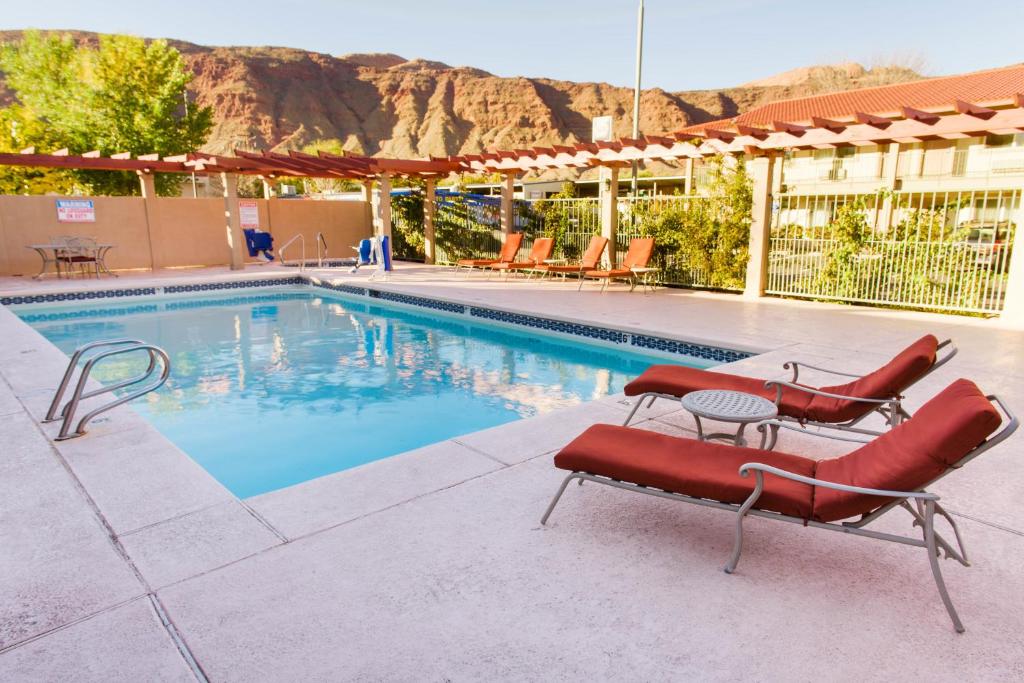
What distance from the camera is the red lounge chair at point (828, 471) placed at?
198cm

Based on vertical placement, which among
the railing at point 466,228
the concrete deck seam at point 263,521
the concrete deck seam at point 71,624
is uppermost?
the railing at point 466,228

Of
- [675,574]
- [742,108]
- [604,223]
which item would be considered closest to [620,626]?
[675,574]

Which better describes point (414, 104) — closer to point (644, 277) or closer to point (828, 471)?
point (644, 277)

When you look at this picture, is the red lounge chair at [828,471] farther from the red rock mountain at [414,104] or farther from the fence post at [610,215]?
the red rock mountain at [414,104]

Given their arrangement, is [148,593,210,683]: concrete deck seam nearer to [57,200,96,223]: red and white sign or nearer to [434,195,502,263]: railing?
[434,195,502,263]: railing

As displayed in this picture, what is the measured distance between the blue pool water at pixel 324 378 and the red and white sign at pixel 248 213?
16.1 ft

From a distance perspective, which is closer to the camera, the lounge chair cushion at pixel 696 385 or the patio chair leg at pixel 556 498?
the patio chair leg at pixel 556 498

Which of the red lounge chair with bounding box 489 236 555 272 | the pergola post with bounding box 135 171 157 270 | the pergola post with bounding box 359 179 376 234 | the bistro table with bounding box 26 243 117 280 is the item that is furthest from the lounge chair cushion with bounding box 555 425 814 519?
the pergola post with bounding box 359 179 376 234

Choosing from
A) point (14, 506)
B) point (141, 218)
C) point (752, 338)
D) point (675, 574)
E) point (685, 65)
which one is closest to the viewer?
point (675, 574)

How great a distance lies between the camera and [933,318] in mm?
8133

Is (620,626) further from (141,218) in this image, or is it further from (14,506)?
(141,218)

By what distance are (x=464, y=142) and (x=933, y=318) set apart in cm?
6271

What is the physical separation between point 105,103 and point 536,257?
2531 cm

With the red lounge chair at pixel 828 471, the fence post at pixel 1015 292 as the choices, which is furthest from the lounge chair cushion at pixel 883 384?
the fence post at pixel 1015 292
